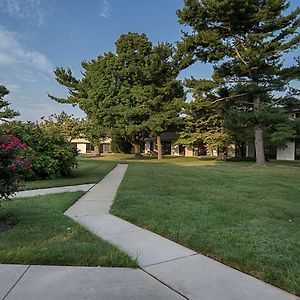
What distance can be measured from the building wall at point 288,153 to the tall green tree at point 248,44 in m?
10.6

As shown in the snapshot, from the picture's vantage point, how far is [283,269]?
3480 mm

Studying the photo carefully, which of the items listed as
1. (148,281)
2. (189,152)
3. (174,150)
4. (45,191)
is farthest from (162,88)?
(148,281)

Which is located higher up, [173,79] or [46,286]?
[173,79]

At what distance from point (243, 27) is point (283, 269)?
68.5 ft

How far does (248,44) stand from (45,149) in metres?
15.5

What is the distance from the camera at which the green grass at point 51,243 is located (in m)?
3.69

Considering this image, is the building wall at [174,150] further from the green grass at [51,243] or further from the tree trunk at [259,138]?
the green grass at [51,243]

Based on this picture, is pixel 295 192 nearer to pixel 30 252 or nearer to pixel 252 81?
pixel 30 252

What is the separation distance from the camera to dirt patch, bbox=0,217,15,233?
5.04 m

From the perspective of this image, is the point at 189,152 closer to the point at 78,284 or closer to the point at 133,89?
the point at 133,89

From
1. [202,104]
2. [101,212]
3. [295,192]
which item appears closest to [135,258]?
[101,212]

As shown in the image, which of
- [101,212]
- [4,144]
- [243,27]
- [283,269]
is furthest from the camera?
[243,27]

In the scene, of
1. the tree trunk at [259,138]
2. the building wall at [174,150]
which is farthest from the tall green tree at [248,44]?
the building wall at [174,150]

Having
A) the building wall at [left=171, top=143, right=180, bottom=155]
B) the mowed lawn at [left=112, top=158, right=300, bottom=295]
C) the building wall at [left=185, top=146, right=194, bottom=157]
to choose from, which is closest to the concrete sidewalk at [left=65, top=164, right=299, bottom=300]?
the mowed lawn at [left=112, top=158, right=300, bottom=295]
